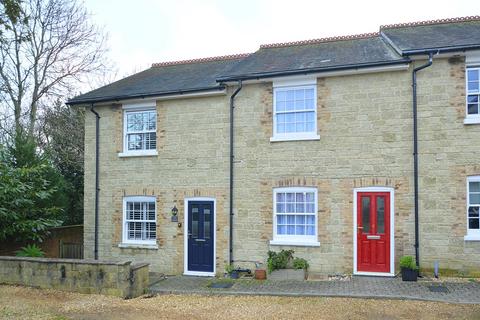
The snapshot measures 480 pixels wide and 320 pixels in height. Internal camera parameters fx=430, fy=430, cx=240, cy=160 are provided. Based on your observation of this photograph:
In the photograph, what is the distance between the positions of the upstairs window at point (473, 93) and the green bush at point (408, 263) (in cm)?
420

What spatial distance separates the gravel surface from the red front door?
2.36m

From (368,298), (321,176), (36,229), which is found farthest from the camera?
(36,229)

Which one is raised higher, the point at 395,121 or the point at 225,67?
the point at 225,67

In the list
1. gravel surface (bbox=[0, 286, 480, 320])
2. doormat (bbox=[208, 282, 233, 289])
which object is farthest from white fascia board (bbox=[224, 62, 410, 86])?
gravel surface (bbox=[0, 286, 480, 320])

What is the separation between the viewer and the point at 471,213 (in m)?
11.5

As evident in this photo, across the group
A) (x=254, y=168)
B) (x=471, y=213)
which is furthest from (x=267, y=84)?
(x=471, y=213)

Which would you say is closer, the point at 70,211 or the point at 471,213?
the point at 471,213

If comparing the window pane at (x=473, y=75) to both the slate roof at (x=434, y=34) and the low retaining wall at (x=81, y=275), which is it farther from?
the low retaining wall at (x=81, y=275)

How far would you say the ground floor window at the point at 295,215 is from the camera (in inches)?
504

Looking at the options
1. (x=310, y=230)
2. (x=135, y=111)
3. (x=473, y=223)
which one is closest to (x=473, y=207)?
(x=473, y=223)

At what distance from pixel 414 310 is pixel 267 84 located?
759cm

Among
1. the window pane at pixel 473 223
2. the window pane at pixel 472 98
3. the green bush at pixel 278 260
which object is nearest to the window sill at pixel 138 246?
the green bush at pixel 278 260

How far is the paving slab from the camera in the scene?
393 inches

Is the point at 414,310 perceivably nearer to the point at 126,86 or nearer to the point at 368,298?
the point at 368,298
